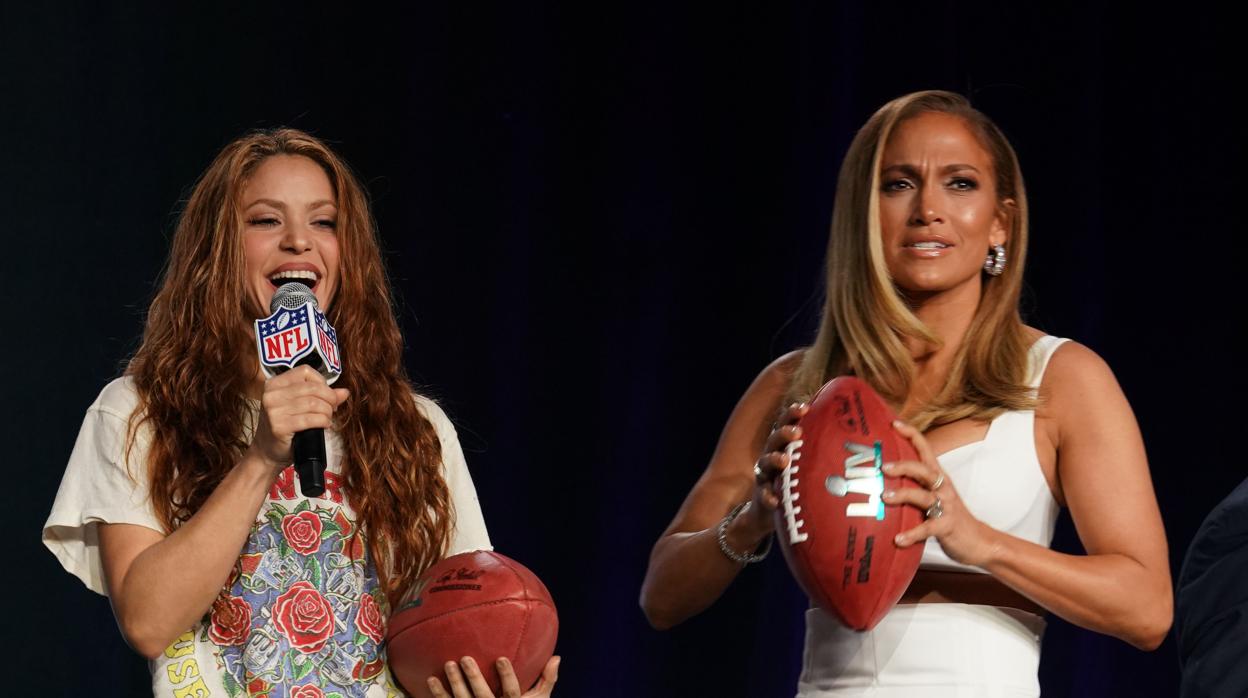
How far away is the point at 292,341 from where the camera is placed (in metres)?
1.68

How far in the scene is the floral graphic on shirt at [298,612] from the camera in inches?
69.7

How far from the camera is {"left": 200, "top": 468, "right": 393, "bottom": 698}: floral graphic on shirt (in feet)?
5.81

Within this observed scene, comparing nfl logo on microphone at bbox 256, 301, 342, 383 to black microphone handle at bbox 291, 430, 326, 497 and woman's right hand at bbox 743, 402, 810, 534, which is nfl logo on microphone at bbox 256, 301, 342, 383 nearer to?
black microphone handle at bbox 291, 430, 326, 497

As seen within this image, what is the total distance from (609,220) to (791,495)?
6.91ft

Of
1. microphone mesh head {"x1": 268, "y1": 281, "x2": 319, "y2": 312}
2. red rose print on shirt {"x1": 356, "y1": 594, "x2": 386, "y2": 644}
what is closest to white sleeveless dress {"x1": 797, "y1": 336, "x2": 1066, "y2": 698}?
red rose print on shirt {"x1": 356, "y1": 594, "x2": 386, "y2": 644}

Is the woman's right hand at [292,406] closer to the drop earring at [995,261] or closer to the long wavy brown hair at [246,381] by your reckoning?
the long wavy brown hair at [246,381]

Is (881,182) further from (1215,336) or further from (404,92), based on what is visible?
(404,92)

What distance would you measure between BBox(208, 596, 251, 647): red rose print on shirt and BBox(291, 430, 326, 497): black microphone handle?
0.29m

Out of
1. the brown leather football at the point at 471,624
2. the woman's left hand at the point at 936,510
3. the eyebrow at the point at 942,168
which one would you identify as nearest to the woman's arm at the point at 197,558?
the brown leather football at the point at 471,624

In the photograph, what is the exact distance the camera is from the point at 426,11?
3.63 metres

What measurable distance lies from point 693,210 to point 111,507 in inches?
84.7

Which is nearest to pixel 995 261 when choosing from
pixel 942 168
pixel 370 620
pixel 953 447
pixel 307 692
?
pixel 942 168

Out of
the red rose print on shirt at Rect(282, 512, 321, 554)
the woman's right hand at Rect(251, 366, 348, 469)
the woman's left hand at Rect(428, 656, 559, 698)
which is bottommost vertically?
the woman's left hand at Rect(428, 656, 559, 698)

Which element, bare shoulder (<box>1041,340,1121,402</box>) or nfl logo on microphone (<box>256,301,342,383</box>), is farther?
bare shoulder (<box>1041,340,1121,402</box>)
